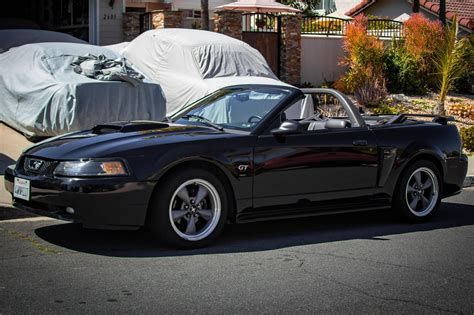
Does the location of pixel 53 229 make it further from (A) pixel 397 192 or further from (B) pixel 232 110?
(A) pixel 397 192

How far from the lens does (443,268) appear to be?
21.7 feet

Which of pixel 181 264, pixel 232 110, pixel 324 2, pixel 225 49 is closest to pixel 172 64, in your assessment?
pixel 225 49

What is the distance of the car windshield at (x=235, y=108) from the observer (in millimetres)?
7562

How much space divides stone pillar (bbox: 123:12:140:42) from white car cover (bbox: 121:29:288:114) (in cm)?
481

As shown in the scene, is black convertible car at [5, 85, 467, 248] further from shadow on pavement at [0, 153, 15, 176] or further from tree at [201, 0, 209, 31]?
tree at [201, 0, 209, 31]

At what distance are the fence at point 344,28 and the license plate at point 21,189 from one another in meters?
17.0

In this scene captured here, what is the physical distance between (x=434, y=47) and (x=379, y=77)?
6.73ft

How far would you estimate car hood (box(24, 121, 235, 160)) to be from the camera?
6648mm

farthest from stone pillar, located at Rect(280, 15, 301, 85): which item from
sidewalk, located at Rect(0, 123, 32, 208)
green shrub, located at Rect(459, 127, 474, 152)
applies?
sidewalk, located at Rect(0, 123, 32, 208)

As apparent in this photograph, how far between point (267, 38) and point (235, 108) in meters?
14.0

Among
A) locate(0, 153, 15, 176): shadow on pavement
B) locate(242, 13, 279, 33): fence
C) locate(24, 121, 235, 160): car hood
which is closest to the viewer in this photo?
locate(24, 121, 235, 160): car hood


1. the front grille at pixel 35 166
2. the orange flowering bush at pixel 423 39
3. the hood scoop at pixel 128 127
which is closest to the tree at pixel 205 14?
the orange flowering bush at pixel 423 39

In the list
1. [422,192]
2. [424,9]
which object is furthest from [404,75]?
[422,192]

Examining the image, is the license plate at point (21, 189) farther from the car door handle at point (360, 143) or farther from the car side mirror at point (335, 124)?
the car door handle at point (360, 143)
